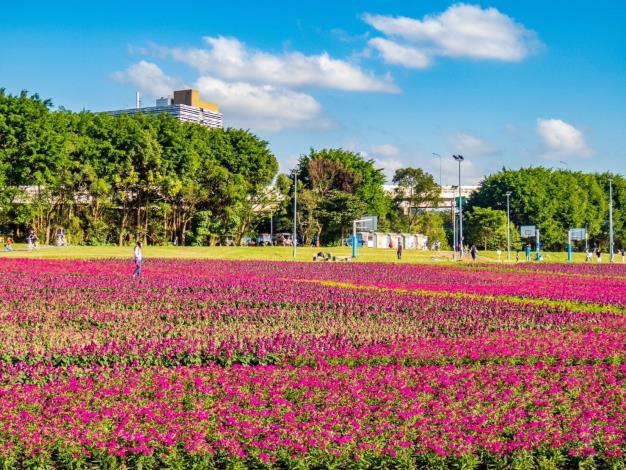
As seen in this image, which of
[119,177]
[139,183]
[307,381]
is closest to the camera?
[307,381]

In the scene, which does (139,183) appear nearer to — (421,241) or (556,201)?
(421,241)

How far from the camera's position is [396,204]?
300 feet

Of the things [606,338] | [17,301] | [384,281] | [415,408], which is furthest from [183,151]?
[415,408]

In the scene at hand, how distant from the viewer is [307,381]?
1087 cm

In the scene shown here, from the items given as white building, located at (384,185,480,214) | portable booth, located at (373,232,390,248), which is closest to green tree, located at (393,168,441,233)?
white building, located at (384,185,480,214)

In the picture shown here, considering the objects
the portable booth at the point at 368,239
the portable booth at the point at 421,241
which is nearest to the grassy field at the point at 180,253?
the portable booth at the point at 368,239

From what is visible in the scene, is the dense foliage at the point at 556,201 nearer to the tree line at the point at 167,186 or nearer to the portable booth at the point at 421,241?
the tree line at the point at 167,186

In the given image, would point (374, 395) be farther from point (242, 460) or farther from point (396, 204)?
point (396, 204)

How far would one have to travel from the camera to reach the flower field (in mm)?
7816

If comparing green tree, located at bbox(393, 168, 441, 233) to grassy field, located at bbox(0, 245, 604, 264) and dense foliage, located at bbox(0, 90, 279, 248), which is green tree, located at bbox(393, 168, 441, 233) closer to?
dense foliage, located at bbox(0, 90, 279, 248)

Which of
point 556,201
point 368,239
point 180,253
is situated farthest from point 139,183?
point 556,201

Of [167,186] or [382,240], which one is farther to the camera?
[382,240]

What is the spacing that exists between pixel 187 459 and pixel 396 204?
84914 millimetres

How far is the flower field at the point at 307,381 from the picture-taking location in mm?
7816
